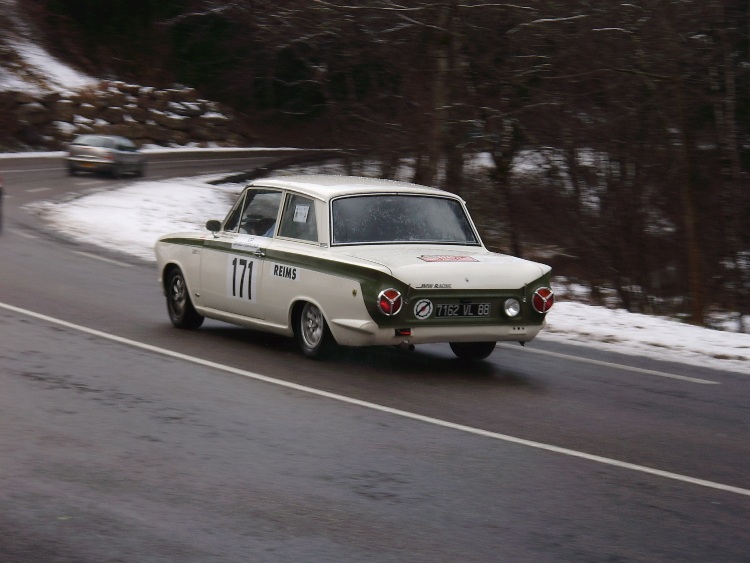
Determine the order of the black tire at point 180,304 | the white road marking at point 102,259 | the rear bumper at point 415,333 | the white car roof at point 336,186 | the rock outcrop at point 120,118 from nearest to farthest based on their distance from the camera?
1. the rear bumper at point 415,333
2. the white car roof at point 336,186
3. the black tire at point 180,304
4. the white road marking at point 102,259
5. the rock outcrop at point 120,118

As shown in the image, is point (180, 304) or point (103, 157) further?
point (103, 157)

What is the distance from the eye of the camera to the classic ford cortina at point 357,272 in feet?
31.7

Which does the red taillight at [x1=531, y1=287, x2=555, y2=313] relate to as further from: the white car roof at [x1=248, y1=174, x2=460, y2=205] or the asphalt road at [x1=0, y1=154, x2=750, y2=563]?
the white car roof at [x1=248, y1=174, x2=460, y2=205]

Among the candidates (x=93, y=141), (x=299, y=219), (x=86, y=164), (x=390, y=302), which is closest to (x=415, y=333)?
(x=390, y=302)

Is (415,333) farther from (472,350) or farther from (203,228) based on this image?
(203,228)

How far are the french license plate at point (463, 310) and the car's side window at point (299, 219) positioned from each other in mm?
1342

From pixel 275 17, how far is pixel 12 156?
26898mm

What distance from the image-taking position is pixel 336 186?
10.8 meters

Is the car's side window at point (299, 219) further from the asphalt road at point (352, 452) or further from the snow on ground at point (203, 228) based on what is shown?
the snow on ground at point (203, 228)

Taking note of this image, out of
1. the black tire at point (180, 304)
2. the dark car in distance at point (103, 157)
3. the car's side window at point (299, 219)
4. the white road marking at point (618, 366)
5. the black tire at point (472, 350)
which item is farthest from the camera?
the dark car in distance at point (103, 157)

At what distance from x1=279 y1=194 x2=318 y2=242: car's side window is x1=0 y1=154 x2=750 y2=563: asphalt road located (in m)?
1.02

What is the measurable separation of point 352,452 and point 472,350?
3919 millimetres

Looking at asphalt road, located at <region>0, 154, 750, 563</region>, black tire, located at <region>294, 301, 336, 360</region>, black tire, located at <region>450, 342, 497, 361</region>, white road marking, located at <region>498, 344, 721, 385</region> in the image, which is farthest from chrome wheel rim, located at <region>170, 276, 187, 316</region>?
white road marking, located at <region>498, 344, 721, 385</region>

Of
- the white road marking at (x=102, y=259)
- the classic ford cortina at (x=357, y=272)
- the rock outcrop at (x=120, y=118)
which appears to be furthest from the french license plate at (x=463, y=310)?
the rock outcrop at (x=120, y=118)
